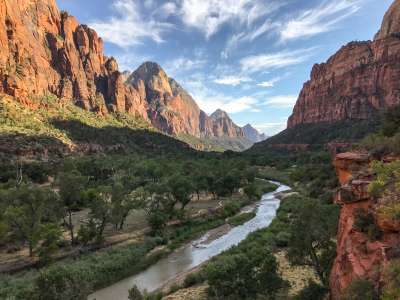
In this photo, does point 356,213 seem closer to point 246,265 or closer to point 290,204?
point 246,265

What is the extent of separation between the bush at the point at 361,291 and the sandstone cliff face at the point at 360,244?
326 millimetres

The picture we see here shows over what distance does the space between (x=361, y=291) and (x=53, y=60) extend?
177m

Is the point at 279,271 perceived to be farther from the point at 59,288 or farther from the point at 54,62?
the point at 54,62

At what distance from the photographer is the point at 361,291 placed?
1067 cm

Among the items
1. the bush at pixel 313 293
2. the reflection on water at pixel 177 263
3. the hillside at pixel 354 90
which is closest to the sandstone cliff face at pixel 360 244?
the bush at pixel 313 293

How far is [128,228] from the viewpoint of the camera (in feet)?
144

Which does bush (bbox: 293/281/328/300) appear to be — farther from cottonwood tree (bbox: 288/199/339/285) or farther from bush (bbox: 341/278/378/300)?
bush (bbox: 341/278/378/300)

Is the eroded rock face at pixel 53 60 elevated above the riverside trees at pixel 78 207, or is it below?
above

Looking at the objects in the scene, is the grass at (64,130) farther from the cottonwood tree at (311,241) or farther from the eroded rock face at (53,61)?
the cottonwood tree at (311,241)

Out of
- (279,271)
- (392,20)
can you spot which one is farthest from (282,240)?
(392,20)

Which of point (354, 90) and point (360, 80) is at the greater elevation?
point (360, 80)

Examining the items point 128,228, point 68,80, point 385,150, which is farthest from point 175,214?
point 68,80

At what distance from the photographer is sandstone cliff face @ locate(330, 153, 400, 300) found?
11.5 meters

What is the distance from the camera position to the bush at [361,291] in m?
10.4
